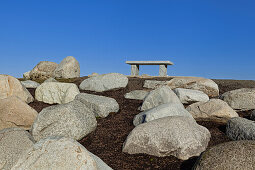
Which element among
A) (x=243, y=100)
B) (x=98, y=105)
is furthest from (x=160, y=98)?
(x=243, y=100)

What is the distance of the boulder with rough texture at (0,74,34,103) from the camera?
478 inches

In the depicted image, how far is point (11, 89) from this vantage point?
1222 cm

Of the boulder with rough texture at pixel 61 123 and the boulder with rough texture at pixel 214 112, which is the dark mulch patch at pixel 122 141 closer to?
the boulder with rough texture at pixel 214 112

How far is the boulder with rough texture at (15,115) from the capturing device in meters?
8.57

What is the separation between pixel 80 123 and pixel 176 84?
885 centimetres

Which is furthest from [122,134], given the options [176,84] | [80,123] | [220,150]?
[176,84]

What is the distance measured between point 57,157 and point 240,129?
5.32 m

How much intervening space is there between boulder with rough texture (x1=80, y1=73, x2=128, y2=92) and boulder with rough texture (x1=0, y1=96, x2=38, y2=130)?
585 centimetres

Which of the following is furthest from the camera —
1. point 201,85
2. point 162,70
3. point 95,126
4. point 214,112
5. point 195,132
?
point 162,70

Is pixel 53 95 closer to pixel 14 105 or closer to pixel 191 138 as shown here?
pixel 14 105

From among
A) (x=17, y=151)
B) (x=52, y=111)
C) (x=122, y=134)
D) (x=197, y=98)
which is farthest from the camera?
(x=197, y=98)

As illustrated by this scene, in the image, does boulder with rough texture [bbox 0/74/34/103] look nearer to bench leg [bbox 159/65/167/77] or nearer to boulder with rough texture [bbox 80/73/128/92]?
boulder with rough texture [bbox 80/73/128/92]

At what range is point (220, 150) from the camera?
15.0ft

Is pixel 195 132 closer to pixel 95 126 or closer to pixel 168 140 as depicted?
pixel 168 140
